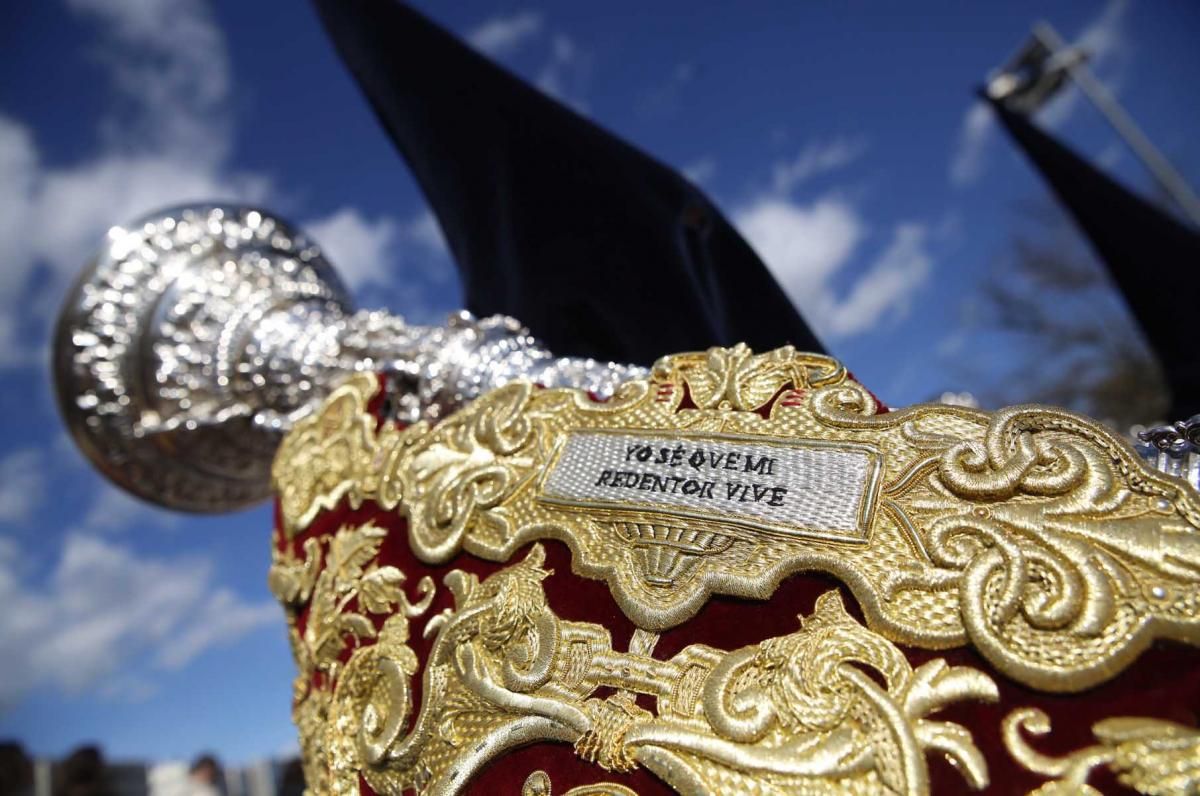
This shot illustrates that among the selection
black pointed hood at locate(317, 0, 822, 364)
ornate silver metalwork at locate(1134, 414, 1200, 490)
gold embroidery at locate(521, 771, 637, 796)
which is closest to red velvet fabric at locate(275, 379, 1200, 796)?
gold embroidery at locate(521, 771, 637, 796)

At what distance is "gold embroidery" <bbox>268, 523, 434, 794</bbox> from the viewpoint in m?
0.82

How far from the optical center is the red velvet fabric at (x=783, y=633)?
0.48 meters

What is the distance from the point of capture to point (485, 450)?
89cm

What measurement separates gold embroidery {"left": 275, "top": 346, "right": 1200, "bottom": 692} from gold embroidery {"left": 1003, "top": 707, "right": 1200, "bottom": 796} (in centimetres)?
4

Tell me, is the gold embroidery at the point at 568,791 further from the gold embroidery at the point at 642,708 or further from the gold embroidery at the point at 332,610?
the gold embroidery at the point at 332,610

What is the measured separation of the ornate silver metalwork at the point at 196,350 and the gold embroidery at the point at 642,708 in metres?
0.74

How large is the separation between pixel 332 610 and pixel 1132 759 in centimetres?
77

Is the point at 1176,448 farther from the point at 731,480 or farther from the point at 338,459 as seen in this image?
the point at 338,459

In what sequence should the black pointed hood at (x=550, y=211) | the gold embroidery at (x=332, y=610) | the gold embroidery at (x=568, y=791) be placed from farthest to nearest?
the black pointed hood at (x=550, y=211) < the gold embroidery at (x=332, y=610) < the gold embroidery at (x=568, y=791)

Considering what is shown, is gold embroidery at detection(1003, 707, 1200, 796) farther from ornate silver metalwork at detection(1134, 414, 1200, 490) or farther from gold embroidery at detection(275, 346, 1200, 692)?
ornate silver metalwork at detection(1134, 414, 1200, 490)

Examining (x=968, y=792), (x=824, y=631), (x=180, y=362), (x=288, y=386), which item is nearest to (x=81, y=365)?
(x=180, y=362)

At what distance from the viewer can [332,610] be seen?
0.90 metres

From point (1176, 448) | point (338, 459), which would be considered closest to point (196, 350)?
point (338, 459)

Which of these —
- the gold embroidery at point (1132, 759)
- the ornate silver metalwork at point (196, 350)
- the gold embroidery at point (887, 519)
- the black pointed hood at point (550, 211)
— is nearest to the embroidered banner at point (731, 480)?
the gold embroidery at point (887, 519)
